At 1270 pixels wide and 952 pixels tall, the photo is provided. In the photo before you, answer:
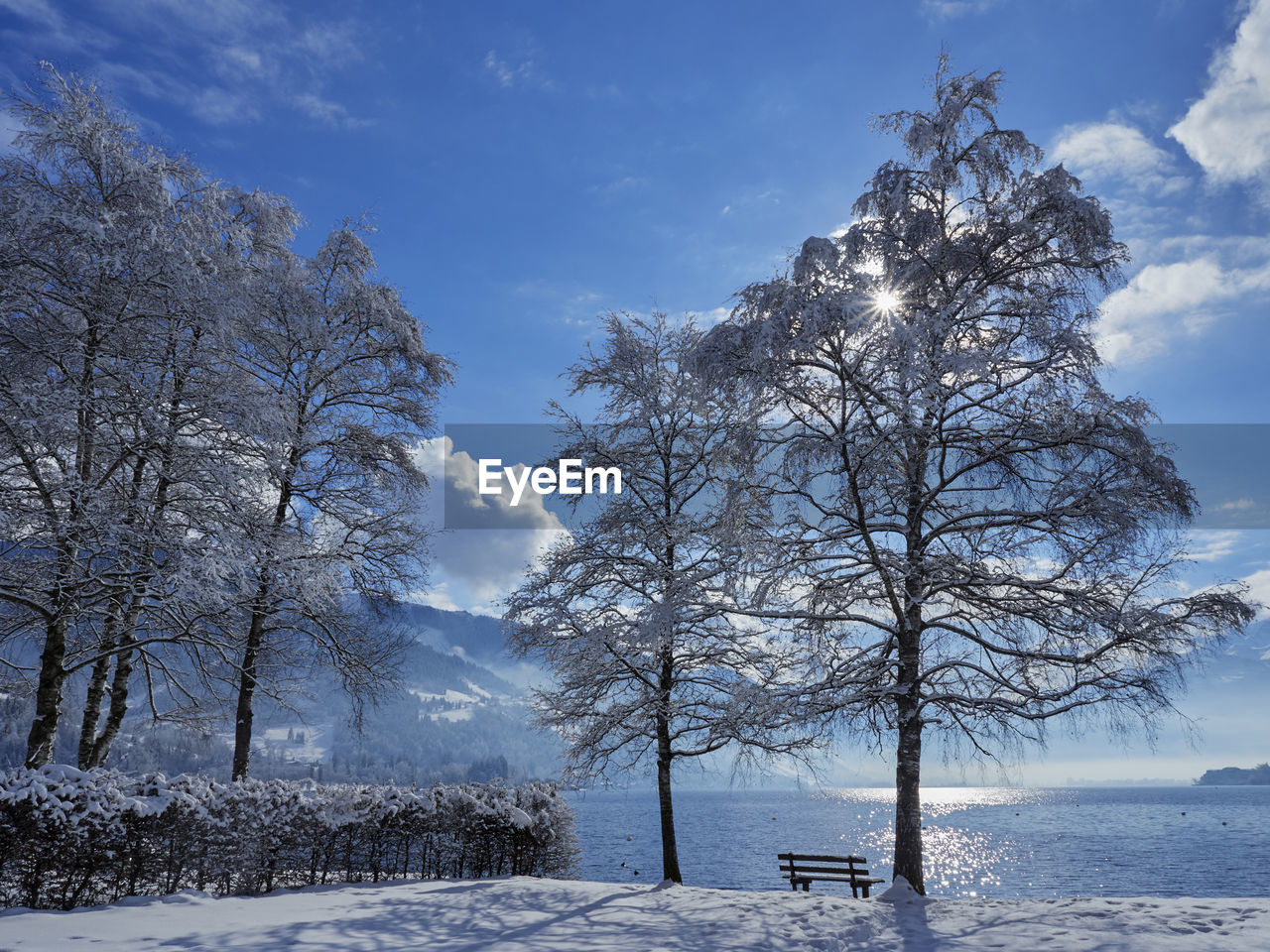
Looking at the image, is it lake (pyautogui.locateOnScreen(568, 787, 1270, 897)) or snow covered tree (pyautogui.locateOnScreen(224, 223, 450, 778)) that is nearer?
snow covered tree (pyautogui.locateOnScreen(224, 223, 450, 778))

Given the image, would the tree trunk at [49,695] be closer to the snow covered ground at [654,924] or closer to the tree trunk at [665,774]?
the snow covered ground at [654,924]

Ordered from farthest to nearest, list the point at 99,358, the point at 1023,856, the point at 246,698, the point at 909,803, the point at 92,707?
the point at 1023,856, the point at 246,698, the point at 92,707, the point at 909,803, the point at 99,358

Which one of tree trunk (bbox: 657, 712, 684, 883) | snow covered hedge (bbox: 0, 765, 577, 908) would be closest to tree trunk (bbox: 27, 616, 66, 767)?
snow covered hedge (bbox: 0, 765, 577, 908)

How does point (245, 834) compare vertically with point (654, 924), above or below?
above

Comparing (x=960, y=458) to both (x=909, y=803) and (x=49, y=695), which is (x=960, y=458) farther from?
(x=49, y=695)

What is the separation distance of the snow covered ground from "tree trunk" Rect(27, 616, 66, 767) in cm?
226

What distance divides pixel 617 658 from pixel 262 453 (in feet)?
21.4

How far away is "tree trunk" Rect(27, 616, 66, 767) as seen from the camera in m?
9.39

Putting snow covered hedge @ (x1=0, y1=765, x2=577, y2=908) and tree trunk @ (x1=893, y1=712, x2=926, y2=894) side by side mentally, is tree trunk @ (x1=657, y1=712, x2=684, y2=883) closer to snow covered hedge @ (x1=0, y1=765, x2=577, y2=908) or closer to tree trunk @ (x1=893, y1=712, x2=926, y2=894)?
snow covered hedge @ (x1=0, y1=765, x2=577, y2=908)

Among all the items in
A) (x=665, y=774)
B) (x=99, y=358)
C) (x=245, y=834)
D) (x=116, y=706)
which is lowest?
(x=245, y=834)

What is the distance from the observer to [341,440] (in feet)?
46.3

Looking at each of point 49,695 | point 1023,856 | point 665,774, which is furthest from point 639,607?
point 1023,856

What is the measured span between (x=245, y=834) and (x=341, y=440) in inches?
270

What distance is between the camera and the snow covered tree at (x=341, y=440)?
1283 centimetres
